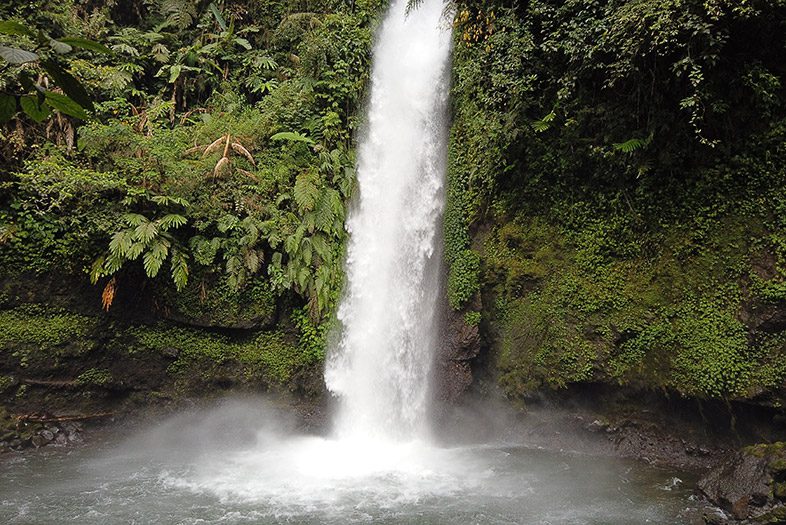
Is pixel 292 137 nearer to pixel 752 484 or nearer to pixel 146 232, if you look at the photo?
pixel 146 232

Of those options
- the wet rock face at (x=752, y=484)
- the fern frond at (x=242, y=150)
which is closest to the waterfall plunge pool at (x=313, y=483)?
the wet rock face at (x=752, y=484)

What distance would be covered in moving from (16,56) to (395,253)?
868cm

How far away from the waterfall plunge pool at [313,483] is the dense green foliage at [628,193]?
158 cm

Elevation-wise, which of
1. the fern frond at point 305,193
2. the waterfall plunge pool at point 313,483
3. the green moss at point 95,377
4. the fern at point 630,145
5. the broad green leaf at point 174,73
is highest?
the broad green leaf at point 174,73

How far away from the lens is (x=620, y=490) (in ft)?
21.9

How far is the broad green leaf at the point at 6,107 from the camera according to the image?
121cm

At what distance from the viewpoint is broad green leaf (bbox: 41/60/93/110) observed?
112 centimetres

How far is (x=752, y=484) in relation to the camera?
5902 millimetres

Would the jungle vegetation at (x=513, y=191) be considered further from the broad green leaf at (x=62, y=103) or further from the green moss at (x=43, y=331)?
the broad green leaf at (x=62, y=103)

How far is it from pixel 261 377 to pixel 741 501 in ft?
24.3

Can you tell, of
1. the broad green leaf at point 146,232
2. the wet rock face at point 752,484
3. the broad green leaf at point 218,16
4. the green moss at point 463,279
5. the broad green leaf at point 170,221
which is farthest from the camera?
the broad green leaf at point 218,16

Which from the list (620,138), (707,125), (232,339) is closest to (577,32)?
(620,138)

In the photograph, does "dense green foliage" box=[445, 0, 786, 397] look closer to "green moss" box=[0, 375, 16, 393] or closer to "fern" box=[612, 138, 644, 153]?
"fern" box=[612, 138, 644, 153]

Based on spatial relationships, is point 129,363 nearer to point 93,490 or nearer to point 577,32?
point 93,490
